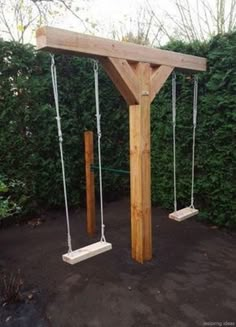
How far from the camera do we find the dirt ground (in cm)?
193

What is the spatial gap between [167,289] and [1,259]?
162 centimetres

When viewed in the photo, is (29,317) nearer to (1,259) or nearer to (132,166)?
(1,259)

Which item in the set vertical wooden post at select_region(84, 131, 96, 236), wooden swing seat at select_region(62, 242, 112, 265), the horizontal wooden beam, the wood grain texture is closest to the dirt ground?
vertical wooden post at select_region(84, 131, 96, 236)

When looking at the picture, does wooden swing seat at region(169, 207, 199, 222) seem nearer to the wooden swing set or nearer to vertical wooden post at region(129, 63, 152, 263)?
Result: the wooden swing set

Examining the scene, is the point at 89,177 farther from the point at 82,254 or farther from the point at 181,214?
the point at 82,254

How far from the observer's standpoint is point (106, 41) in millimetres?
2125

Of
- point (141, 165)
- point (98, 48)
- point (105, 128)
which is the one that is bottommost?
point (141, 165)

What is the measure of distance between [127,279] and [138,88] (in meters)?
1.57

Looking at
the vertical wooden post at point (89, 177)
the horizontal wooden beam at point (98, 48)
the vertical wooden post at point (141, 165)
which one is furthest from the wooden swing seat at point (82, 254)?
the horizontal wooden beam at point (98, 48)

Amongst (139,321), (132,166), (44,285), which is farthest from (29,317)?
(132,166)

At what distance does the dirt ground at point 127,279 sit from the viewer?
1.93 meters

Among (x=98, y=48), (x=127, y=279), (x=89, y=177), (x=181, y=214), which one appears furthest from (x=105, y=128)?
(x=127, y=279)

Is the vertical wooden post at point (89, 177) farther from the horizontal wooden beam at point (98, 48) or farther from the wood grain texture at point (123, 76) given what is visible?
the horizontal wooden beam at point (98, 48)

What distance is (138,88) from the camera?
2.41 metres
